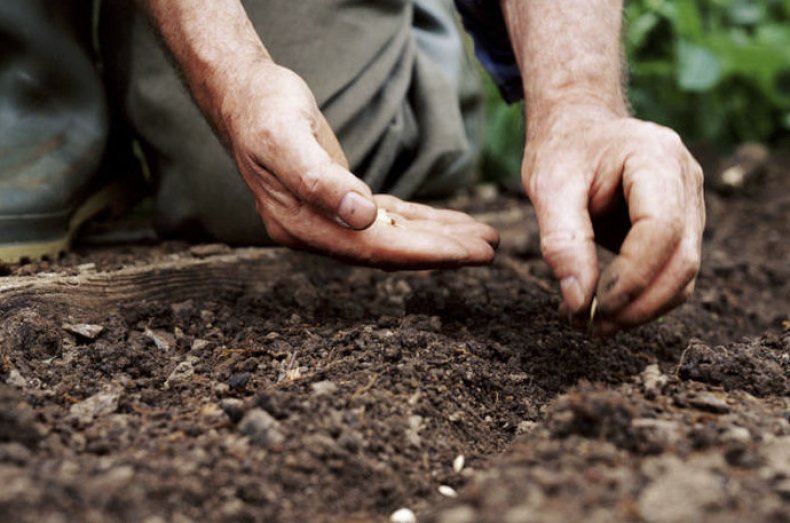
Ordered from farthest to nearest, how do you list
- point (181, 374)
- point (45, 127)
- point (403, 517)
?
point (45, 127) < point (181, 374) < point (403, 517)

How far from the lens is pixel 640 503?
38.8 inches

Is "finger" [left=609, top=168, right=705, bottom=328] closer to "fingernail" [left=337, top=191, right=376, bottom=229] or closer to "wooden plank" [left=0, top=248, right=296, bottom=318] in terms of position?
"fingernail" [left=337, top=191, right=376, bottom=229]

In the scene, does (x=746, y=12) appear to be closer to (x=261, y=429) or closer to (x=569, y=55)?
(x=569, y=55)

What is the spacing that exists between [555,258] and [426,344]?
278 mm

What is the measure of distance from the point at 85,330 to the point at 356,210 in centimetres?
58

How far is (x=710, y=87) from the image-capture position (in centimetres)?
391

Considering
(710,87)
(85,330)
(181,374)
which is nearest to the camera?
Result: (181,374)

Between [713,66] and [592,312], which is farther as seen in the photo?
[713,66]

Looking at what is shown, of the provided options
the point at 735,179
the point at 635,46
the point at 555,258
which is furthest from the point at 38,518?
the point at 635,46

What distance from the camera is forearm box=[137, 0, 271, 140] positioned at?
1.63 m

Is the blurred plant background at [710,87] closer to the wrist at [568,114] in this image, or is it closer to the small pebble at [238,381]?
the wrist at [568,114]

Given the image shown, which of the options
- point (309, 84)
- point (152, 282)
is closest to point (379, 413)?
point (152, 282)

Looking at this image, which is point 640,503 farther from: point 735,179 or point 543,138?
point 735,179

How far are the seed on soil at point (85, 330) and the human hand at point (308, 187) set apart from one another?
38 cm
